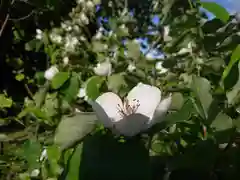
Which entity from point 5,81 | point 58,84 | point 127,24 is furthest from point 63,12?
point 58,84

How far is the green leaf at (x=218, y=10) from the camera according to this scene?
665 mm

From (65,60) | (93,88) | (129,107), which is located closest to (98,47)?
(65,60)

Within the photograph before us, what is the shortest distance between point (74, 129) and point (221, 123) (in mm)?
145

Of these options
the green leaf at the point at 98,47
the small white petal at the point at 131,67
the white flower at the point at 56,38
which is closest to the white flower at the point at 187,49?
the small white petal at the point at 131,67

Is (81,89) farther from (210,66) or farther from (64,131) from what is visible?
(64,131)

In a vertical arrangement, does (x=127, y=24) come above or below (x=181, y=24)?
below

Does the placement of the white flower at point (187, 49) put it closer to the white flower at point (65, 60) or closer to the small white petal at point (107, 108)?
the small white petal at point (107, 108)

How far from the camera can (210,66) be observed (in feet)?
2.34

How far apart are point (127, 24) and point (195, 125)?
140 centimetres

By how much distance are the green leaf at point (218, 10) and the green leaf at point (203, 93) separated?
8.2 inches

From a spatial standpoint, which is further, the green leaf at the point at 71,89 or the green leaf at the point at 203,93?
the green leaf at the point at 71,89

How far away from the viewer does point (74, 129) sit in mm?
425

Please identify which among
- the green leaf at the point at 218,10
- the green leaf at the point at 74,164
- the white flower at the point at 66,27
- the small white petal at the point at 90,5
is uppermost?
the green leaf at the point at 218,10

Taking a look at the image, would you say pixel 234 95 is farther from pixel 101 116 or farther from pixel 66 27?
pixel 66 27
